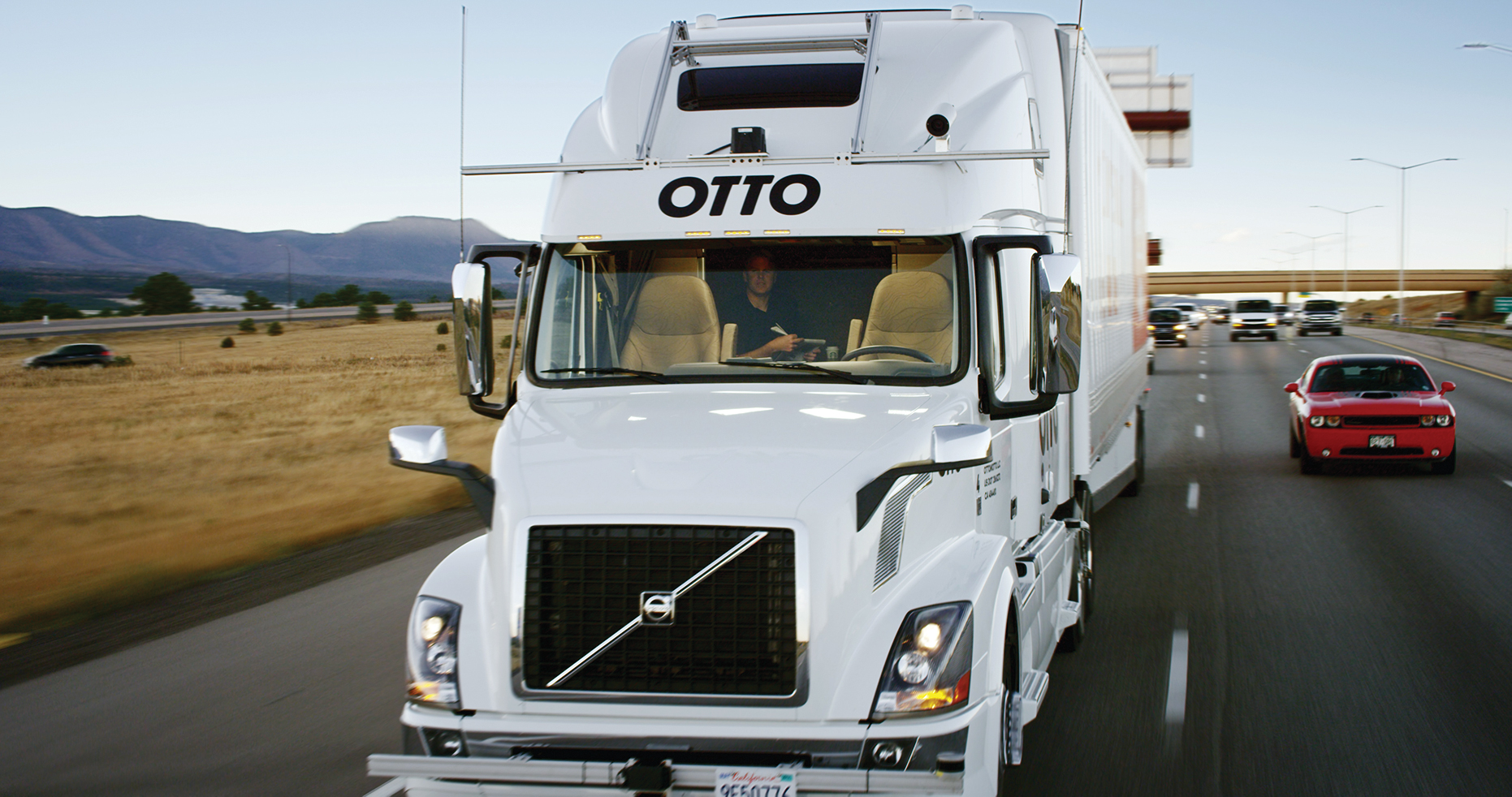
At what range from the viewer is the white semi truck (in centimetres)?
403

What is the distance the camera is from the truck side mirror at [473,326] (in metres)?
5.54

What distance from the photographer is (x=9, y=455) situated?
2450 centimetres

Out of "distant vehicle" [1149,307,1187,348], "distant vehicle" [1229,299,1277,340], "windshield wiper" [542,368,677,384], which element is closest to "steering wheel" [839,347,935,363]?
"windshield wiper" [542,368,677,384]

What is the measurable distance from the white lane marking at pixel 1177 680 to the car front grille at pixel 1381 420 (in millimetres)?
9830

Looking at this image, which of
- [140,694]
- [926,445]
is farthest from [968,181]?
[140,694]

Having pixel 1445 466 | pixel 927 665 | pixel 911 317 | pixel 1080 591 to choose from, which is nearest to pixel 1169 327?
pixel 1445 466

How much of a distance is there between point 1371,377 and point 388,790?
15999mm

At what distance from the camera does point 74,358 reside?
58781mm

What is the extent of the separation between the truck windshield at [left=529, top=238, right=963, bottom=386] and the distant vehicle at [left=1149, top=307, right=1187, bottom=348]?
49.0 m

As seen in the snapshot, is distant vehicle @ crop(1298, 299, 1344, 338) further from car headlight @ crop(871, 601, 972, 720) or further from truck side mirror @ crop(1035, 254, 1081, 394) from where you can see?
car headlight @ crop(871, 601, 972, 720)

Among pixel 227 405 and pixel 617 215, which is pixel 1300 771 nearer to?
pixel 617 215

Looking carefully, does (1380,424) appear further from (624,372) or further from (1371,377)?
(624,372)

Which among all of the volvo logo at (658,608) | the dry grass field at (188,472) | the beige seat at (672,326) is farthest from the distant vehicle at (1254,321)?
the volvo logo at (658,608)

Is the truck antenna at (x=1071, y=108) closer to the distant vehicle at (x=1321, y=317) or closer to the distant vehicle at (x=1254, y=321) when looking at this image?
the distant vehicle at (x=1254, y=321)
